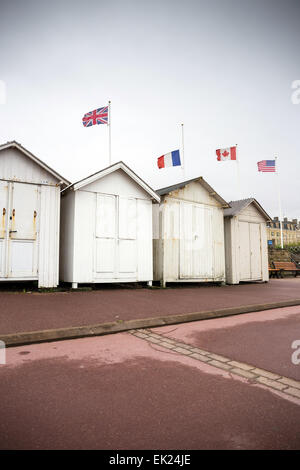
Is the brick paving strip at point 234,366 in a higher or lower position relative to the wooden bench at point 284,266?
lower

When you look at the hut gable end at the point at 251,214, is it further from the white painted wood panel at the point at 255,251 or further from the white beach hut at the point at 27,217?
the white beach hut at the point at 27,217

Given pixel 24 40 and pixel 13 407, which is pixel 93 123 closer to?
pixel 24 40

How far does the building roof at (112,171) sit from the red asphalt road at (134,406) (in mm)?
7374

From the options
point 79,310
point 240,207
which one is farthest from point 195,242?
point 79,310

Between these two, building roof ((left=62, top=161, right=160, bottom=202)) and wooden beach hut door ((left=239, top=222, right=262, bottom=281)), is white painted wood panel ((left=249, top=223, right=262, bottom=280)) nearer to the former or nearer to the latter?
wooden beach hut door ((left=239, top=222, right=262, bottom=281))

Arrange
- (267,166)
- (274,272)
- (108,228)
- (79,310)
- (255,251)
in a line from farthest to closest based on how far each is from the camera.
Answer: (274,272), (267,166), (255,251), (108,228), (79,310)

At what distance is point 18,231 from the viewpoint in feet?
31.5

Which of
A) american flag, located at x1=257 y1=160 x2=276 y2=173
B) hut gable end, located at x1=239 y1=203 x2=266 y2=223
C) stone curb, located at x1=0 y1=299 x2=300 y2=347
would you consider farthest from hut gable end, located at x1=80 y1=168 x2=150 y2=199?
american flag, located at x1=257 y1=160 x2=276 y2=173

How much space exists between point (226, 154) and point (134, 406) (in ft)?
59.7

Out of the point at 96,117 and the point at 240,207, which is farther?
the point at 240,207

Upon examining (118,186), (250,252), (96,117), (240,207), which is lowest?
(250,252)

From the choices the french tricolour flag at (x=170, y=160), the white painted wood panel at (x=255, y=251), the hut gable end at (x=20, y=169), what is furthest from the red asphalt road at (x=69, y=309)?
the white painted wood panel at (x=255, y=251)

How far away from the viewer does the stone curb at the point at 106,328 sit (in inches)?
167

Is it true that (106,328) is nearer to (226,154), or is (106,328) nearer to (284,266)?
(226,154)
